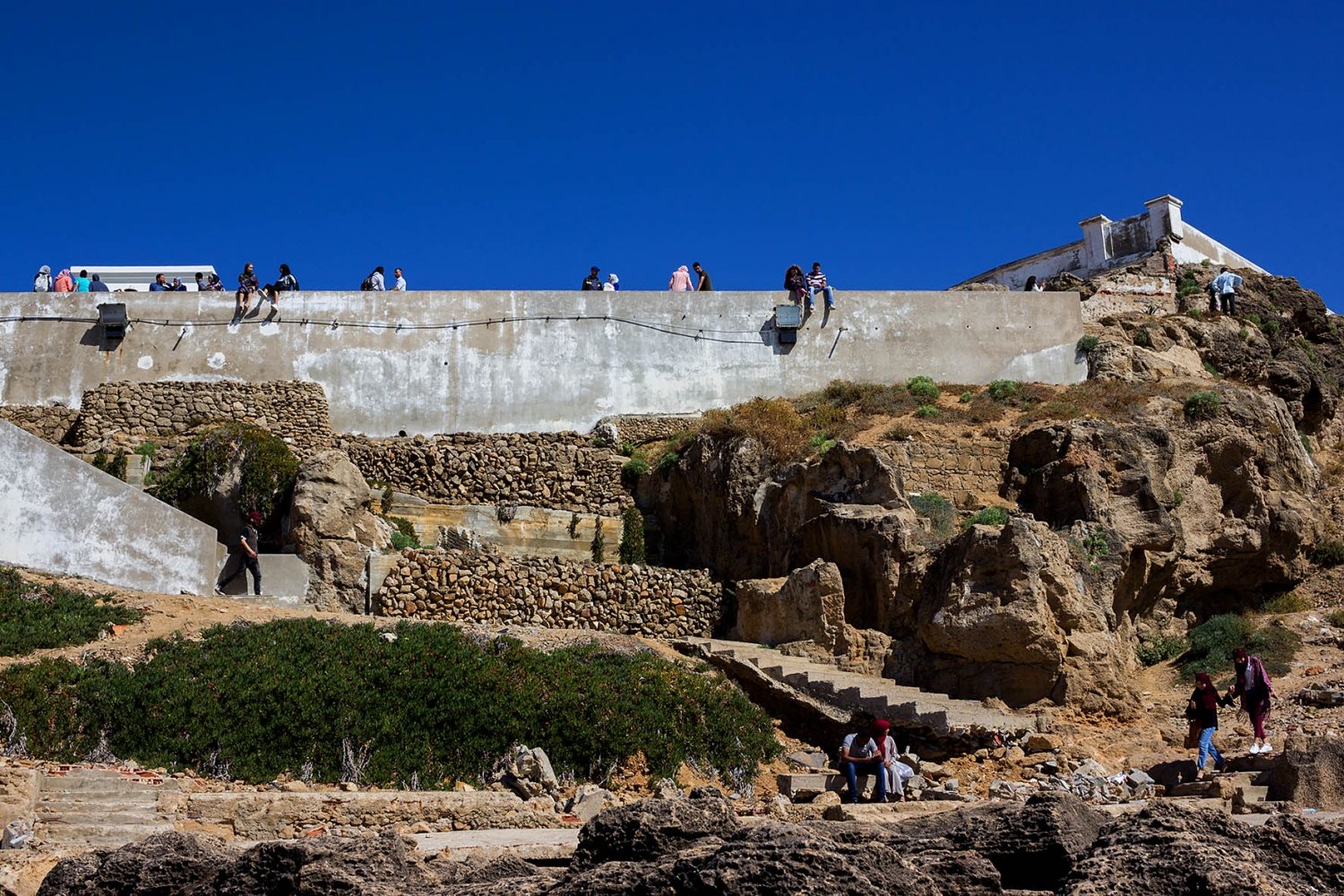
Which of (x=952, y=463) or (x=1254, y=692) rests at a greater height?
(x=952, y=463)

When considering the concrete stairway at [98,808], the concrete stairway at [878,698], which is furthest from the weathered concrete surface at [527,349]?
the concrete stairway at [98,808]

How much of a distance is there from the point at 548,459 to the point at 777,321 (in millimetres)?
5338

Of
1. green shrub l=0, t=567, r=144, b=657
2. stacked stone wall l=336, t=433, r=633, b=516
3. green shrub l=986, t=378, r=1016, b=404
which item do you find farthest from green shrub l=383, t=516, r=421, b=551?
green shrub l=986, t=378, r=1016, b=404

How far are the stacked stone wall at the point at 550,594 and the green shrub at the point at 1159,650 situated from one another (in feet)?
19.6

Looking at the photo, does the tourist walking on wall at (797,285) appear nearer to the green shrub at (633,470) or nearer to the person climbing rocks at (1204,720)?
the green shrub at (633,470)

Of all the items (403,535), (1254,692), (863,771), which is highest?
(403,535)

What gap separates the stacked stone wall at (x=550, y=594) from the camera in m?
20.2

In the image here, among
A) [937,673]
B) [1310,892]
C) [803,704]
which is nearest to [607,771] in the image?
[803,704]

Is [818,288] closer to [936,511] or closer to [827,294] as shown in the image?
[827,294]

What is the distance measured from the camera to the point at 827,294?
27.5 meters

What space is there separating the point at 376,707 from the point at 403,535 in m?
6.94

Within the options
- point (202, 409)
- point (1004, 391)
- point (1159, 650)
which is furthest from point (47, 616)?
point (1004, 391)

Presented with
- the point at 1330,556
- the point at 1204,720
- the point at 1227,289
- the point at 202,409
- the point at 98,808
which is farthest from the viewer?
the point at 1227,289

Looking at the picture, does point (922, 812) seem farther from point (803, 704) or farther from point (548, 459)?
point (548, 459)
